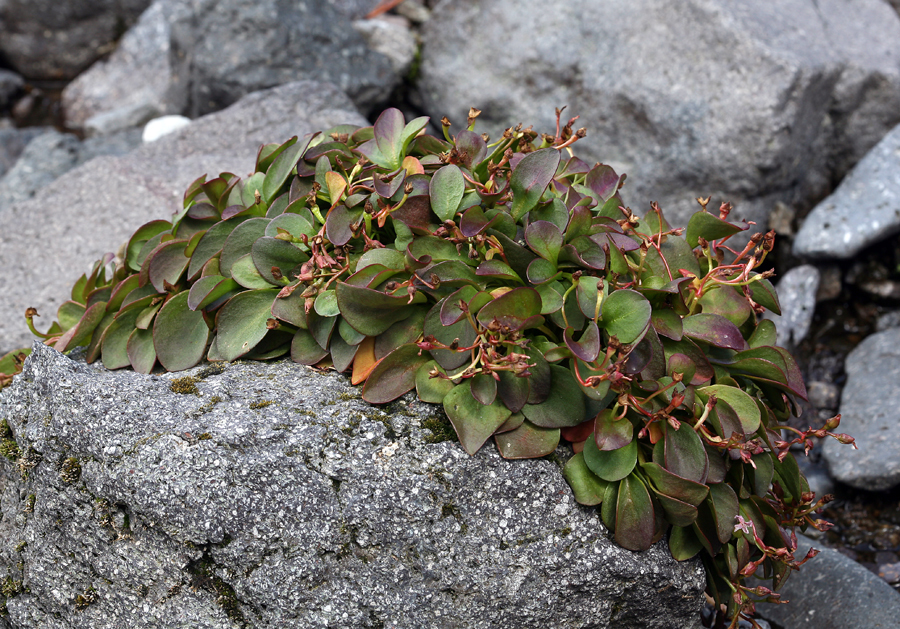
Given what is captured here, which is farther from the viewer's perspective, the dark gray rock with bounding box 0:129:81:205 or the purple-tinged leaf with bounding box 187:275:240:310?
the dark gray rock with bounding box 0:129:81:205

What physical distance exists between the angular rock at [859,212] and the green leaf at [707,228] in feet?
9.65

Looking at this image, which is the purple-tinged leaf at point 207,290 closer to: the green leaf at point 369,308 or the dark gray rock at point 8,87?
the green leaf at point 369,308

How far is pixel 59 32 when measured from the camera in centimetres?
821

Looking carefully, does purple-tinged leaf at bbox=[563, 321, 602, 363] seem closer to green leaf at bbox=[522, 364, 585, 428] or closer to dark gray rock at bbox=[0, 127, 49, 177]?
green leaf at bbox=[522, 364, 585, 428]

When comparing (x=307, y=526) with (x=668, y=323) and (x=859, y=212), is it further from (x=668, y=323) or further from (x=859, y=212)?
(x=859, y=212)

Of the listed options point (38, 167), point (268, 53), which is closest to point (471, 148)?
point (268, 53)

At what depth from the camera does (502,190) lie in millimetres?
2232

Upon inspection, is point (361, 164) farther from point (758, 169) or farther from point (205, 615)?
point (758, 169)

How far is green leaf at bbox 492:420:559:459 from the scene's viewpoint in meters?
2.05

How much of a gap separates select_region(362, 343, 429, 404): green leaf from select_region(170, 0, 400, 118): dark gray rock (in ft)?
12.8

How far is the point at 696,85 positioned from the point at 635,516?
381 centimetres

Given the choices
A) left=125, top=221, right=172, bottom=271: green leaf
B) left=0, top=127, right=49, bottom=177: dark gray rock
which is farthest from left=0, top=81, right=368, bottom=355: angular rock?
left=0, top=127, right=49, bottom=177: dark gray rock

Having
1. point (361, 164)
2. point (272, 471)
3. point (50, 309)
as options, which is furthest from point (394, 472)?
point (50, 309)

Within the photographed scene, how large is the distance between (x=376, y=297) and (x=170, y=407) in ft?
2.28
